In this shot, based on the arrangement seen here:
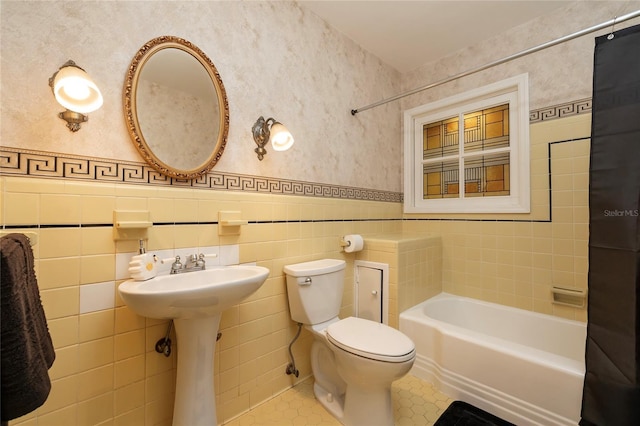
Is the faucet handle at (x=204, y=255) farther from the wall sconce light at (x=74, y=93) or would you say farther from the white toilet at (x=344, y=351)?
the wall sconce light at (x=74, y=93)

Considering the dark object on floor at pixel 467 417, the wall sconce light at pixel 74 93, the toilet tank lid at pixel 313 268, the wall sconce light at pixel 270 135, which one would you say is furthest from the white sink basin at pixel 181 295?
the dark object on floor at pixel 467 417

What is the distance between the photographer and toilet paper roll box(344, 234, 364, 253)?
201 cm

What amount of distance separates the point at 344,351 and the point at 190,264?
0.85 meters

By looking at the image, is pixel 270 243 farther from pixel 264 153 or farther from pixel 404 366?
pixel 404 366

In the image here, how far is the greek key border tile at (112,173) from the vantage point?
95cm

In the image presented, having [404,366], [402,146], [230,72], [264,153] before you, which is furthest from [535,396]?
[230,72]

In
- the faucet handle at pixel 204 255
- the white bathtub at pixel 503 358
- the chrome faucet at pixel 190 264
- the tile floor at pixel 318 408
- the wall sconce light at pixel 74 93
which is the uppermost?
the wall sconce light at pixel 74 93

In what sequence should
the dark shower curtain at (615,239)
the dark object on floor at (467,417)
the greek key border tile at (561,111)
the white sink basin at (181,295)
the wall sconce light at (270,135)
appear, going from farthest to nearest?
1. the greek key border tile at (561,111)
2. the wall sconce light at (270,135)
3. the dark object on floor at (467,417)
4. the dark shower curtain at (615,239)
5. the white sink basin at (181,295)

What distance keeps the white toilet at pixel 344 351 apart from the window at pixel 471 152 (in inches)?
53.4

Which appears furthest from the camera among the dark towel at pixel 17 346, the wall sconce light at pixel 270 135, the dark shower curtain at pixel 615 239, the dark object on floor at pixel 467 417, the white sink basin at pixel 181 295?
the wall sconce light at pixel 270 135

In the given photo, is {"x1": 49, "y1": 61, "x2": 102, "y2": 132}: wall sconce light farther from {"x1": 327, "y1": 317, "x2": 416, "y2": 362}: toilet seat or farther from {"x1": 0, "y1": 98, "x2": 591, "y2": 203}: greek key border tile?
{"x1": 327, "y1": 317, "x2": 416, "y2": 362}: toilet seat

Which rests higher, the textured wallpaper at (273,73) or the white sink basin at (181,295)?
the textured wallpaper at (273,73)

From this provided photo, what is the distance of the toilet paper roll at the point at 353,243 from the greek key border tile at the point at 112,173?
0.48 metres

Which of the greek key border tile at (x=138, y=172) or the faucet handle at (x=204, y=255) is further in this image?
the faucet handle at (x=204, y=255)
